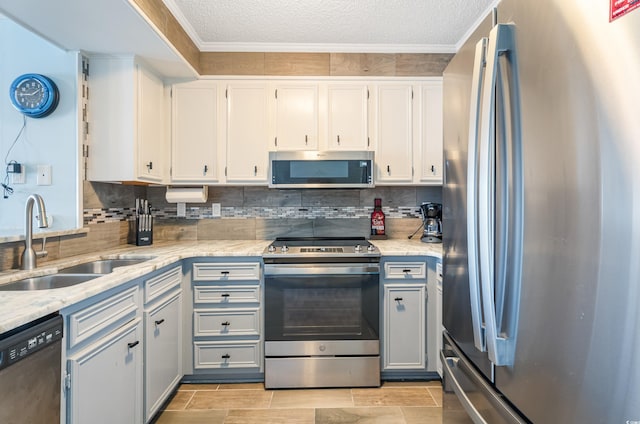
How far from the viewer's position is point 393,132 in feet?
8.71

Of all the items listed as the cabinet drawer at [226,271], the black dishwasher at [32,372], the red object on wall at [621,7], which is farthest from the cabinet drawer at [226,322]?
the red object on wall at [621,7]

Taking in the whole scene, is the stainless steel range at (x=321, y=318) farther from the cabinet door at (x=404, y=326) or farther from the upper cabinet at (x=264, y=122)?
the upper cabinet at (x=264, y=122)

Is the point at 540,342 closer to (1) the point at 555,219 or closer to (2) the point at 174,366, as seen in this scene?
(1) the point at 555,219

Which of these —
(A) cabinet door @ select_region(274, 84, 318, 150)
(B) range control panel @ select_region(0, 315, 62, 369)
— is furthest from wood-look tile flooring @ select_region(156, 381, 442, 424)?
(A) cabinet door @ select_region(274, 84, 318, 150)

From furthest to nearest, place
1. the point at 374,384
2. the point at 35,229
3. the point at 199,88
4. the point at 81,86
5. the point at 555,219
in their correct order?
the point at 199,88 → the point at 374,384 → the point at 81,86 → the point at 35,229 → the point at 555,219

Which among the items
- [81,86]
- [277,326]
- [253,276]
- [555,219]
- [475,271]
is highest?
[81,86]

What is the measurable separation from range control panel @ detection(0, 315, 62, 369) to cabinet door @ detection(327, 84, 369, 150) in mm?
2063

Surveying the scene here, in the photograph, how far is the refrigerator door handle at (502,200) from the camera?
77 cm

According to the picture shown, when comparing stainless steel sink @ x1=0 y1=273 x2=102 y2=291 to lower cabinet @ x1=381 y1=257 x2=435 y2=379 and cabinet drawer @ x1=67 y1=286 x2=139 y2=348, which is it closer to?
cabinet drawer @ x1=67 y1=286 x2=139 y2=348

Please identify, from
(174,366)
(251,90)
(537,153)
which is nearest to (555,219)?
(537,153)

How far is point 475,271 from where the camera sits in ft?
2.89

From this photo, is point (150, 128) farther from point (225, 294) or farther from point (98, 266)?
point (225, 294)

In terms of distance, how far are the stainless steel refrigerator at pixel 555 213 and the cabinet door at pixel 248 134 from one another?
6.17 ft

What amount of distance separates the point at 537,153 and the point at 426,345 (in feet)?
6.33
